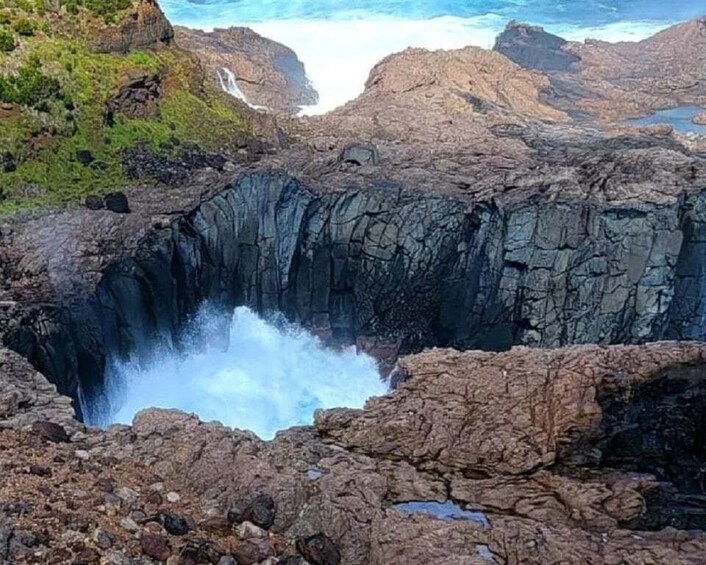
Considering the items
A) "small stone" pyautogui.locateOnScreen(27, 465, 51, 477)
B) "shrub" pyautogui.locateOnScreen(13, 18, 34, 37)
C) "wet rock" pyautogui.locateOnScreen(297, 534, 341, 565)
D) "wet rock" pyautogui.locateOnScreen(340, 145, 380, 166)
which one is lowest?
"wet rock" pyautogui.locateOnScreen(297, 534, 341, 565)

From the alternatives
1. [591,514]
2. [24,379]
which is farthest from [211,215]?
[591,514]

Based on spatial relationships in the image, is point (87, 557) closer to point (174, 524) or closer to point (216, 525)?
point (174, 524)

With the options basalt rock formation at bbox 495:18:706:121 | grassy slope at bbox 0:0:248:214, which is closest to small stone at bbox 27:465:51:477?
grassy slope at bbox 0:0:248:214

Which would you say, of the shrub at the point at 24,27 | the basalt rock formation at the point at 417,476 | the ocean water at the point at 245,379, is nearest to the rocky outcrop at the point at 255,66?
the shrub at the point at 24,27

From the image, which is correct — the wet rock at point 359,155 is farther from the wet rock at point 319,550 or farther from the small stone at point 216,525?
the wet rock at point 319,550

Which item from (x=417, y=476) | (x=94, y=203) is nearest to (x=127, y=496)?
(x=417, y=476)

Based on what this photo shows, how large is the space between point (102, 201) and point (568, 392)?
18481 mm

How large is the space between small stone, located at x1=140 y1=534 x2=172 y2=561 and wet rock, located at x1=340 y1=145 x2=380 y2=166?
78.9ft

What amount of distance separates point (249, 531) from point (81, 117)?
24.4 metres

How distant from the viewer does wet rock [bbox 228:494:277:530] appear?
17594 millimetres

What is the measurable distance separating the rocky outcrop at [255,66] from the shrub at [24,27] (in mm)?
14346

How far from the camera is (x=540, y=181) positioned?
35.6 meters

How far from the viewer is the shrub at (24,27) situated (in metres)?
37.7

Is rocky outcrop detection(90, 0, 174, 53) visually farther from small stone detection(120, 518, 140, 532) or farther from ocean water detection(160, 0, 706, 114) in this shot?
ocean water detection(160, 0, 706, 114)
